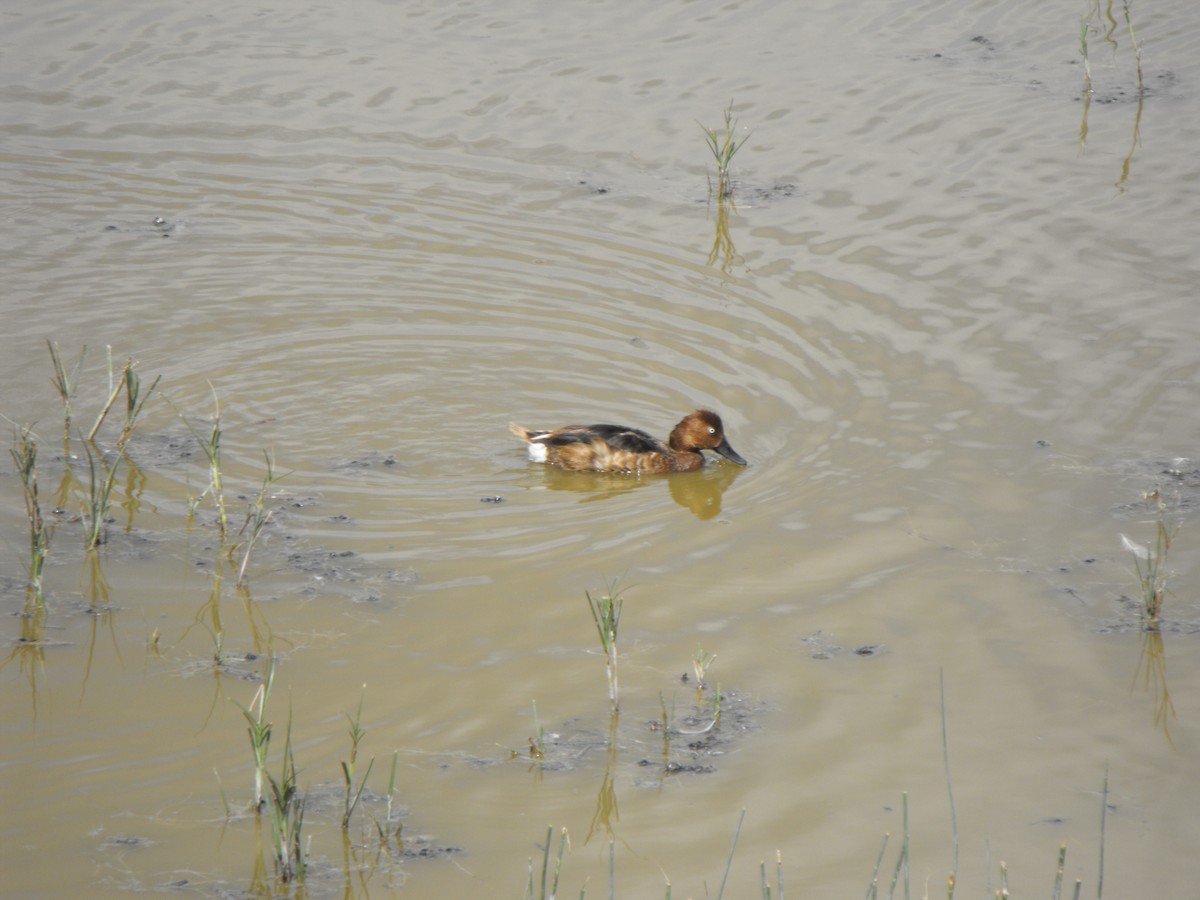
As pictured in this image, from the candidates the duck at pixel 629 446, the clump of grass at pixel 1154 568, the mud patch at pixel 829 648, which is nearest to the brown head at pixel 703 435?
the duck at pixel 629 446

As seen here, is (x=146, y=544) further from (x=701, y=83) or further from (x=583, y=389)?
(x=701, y=83)

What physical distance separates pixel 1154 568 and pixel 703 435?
9.20 ft

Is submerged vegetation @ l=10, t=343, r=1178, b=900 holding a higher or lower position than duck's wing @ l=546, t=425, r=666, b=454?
lower

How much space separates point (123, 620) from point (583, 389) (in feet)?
13.1

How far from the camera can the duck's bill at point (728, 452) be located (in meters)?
9.03

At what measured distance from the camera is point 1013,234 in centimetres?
1175

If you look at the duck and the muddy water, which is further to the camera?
the duck

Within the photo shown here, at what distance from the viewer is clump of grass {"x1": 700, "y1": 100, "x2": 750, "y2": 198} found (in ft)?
39.7

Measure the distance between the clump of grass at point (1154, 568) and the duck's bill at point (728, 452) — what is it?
7.62 feet

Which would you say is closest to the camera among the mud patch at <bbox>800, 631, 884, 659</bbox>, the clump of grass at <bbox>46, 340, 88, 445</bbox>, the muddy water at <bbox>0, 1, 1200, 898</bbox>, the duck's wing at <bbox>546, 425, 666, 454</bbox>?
the muddy water at <bbox>0, 1, 1200, 898</bbox>

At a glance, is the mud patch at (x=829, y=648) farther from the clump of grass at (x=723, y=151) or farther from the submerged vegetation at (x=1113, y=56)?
the submerged vegetation at (x=1113, y=56)

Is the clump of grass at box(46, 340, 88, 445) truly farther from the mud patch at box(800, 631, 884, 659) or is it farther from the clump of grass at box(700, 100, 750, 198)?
the clump of grass at box(700, 100, 750, 198)

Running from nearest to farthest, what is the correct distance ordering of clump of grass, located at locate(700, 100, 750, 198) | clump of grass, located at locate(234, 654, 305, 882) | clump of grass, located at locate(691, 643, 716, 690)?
clump of grass, located at locate(234, 654, 305, 882)
clump of grass, located at locate(691, 643, 716, 690)
clump of grass, located at locate(700, 100, 750, 198)

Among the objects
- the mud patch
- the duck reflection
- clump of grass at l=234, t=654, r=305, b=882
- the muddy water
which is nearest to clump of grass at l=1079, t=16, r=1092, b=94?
the muddy water
